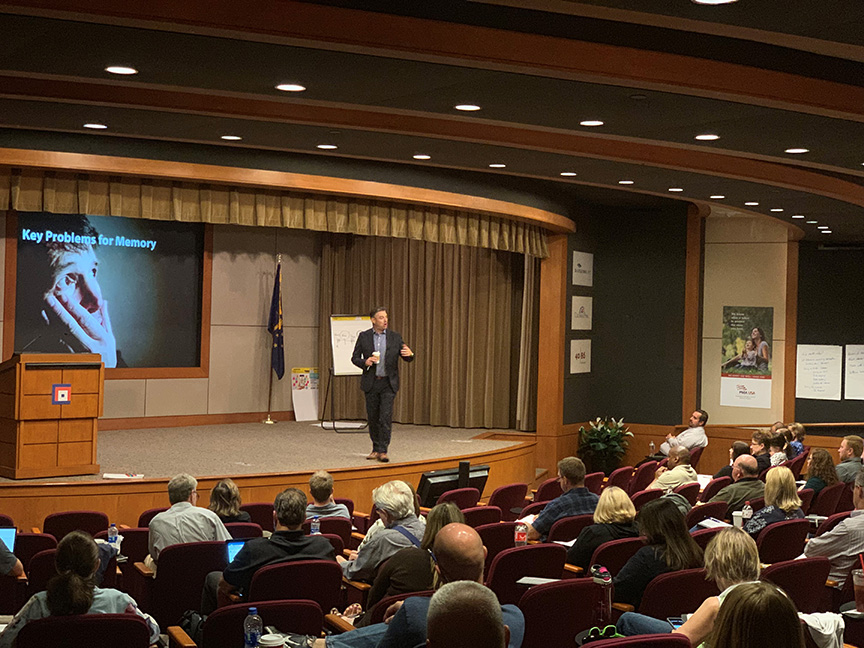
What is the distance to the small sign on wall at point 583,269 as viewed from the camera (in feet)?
45.4

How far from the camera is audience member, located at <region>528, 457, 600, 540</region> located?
6.36 metres

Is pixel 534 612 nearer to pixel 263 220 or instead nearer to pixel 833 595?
pixel 833 595

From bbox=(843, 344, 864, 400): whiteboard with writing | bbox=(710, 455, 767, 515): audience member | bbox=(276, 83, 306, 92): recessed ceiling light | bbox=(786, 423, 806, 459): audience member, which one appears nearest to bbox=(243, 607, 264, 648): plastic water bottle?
bbox=(276, 83, 306, 92): recessed ceiling light

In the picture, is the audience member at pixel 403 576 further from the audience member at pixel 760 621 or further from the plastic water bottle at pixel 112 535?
the plastic water bottle at pixel 112 535

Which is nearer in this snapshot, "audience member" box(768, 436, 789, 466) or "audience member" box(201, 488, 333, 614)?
"audience member" box(201, 488, 333, 614)

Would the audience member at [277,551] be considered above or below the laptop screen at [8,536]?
above

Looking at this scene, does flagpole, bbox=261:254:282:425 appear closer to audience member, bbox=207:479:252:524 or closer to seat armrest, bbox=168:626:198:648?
audience member, bbox=207:479:252:524

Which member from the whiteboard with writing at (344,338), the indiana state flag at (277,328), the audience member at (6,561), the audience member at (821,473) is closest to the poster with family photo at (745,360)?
the whiteboard with writing at (344,338)

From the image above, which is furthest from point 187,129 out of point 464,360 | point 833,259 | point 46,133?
point 833,259

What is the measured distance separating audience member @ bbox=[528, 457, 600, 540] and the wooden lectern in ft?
14.2

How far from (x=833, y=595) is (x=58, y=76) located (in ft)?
18.6

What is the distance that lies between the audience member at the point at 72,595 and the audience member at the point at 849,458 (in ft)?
21.3

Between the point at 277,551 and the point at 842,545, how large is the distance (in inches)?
125

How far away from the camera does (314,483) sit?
6.22 m
